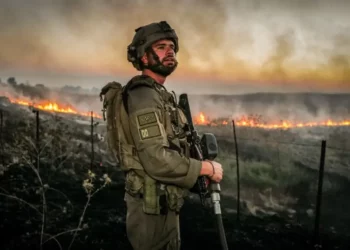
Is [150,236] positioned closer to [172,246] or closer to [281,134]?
[172,246]

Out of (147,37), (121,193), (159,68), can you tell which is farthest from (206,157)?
(121,193)

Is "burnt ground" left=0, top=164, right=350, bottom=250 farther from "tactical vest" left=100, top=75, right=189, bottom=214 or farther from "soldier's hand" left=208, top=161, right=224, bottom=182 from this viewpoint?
"soldier's hand" left=208, top=161, right=224, bottom=182

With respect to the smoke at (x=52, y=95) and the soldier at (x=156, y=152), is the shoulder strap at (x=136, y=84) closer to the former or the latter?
the soldier at (x=156, y=152)

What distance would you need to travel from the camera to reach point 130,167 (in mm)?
2066

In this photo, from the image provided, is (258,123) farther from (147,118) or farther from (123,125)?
(147,118)

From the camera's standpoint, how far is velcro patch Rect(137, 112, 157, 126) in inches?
74.2

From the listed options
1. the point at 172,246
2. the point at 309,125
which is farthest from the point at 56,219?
the point at 309,125

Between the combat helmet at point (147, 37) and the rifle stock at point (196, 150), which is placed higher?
the combat helmet at point (147, 37)

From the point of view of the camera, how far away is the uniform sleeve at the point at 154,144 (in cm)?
187

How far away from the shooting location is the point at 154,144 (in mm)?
1858

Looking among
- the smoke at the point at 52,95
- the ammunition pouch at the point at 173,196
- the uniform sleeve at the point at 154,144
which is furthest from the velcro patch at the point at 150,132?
the smoke at the point at 52,95

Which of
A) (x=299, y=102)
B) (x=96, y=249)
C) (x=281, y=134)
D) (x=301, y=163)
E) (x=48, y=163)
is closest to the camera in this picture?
(x=96, y=249)

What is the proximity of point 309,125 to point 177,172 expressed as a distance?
63.5 ft

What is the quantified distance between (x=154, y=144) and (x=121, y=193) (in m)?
6.44
